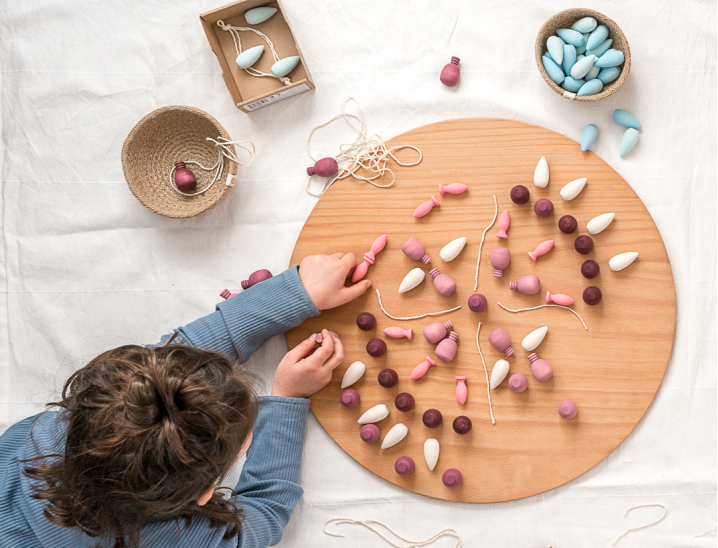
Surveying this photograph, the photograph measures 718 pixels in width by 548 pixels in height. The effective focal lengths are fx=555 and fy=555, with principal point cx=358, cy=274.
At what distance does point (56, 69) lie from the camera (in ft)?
2.88

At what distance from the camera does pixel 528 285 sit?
30.0 inches

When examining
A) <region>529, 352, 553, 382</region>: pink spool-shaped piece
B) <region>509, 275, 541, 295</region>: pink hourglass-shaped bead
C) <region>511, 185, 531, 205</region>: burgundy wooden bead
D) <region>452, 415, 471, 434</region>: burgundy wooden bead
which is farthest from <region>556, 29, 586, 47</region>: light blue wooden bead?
<region>452, 415, 471, 434</region>: burgundy wooden bead

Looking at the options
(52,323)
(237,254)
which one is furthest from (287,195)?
(52,323)

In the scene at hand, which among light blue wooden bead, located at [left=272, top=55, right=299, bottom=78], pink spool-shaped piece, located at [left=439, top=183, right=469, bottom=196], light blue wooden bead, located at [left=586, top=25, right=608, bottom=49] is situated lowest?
pink spool-shaped piece, located at [left=439, top=183, right=469, bottom=196]

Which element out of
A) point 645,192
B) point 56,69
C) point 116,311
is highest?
point 56,69

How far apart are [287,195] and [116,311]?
320mm

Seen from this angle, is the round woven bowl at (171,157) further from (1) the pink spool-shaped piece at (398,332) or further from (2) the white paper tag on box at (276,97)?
(1) the pink spool-shaped piece at (398,332)

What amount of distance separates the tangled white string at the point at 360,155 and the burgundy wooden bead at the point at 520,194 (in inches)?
5.6

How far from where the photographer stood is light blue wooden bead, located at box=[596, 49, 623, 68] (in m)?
0.77

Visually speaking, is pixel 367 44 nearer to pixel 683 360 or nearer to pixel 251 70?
pixel 251 70

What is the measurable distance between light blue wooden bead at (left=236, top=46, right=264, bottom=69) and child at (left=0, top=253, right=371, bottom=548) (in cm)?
31

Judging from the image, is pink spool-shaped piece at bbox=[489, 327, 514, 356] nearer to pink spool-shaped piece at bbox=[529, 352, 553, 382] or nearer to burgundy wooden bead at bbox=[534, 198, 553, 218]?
pink spool-shaped piece at bbox=[529, 352, 553, 382]

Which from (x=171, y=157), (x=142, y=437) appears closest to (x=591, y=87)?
(x=171, y=157)

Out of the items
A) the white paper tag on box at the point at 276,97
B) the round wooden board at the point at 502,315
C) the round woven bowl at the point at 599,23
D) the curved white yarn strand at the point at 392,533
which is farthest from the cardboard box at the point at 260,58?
the curved white yarn strand at the point at 392,533
